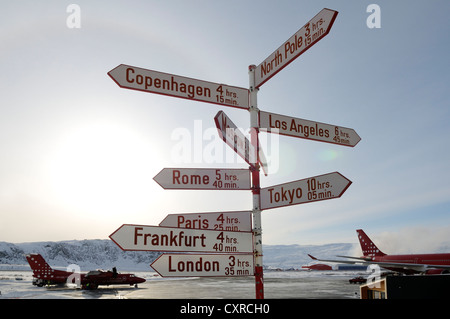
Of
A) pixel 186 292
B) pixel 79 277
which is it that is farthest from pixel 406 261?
pixel 79 277

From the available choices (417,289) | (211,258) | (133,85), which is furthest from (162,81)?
(417,289)

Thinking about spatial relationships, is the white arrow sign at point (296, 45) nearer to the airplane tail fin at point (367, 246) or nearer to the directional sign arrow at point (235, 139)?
the directional sign arrow at point (235, 139)

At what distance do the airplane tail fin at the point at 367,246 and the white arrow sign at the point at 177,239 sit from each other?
157ft

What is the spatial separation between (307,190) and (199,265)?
168cm

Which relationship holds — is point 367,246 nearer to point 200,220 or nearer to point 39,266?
point 39,266

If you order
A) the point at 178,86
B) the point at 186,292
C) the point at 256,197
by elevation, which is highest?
the point at 178,86

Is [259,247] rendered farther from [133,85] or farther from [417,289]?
[133,85]

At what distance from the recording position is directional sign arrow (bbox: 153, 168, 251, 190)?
A: 5242mm

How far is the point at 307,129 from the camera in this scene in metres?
5.34

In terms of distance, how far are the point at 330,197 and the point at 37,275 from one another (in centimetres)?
4470

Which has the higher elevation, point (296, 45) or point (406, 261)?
point (296, 45)

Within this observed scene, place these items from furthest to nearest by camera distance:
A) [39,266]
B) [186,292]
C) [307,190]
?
[39,266]
[186,292]
[307,190]

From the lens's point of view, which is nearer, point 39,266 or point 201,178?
point 201,178
